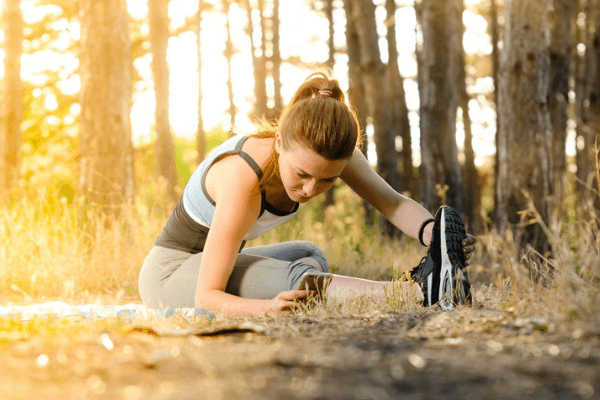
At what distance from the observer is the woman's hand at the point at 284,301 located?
10.2 ft

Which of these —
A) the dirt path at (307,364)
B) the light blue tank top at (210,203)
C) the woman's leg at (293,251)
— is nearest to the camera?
the dirt path at (307,364)

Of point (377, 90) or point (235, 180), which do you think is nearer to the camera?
point (235, 180)

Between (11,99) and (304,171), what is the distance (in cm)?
813

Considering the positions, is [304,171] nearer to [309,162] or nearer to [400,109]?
[309,162]

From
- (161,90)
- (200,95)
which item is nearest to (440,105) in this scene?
(161,90)

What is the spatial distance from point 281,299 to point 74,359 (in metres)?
1.39

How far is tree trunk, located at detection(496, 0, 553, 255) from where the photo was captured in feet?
20.4

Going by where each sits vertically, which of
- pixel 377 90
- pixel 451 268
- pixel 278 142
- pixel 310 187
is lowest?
pixel 451 268

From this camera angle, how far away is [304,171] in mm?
3098

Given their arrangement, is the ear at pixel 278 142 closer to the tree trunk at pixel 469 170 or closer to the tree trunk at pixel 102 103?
the tree trunk at pixel 102 103

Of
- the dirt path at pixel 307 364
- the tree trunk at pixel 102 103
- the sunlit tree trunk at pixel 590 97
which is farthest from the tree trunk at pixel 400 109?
the dirt path at pixel 307 364

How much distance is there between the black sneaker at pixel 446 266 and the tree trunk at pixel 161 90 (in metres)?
10.3

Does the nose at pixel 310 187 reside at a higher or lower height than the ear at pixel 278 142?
lower

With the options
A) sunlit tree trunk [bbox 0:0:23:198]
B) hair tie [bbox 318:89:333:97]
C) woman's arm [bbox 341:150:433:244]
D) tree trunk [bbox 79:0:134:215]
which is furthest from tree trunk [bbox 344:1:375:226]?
hair tie [bbox 318:89:333:97]
